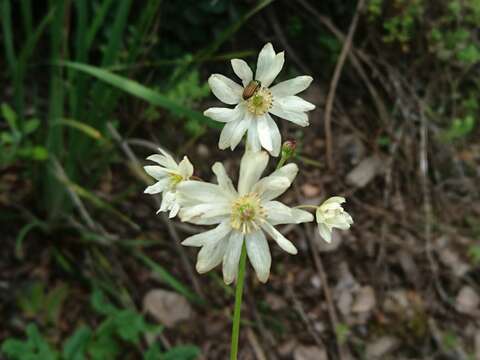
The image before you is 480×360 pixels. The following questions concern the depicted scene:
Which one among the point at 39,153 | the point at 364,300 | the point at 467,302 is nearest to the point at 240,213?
the point at 39,153

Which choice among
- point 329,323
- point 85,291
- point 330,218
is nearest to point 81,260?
point 85,291

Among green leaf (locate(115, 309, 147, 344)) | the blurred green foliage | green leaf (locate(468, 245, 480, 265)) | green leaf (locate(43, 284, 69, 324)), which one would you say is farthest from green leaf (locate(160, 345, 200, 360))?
green leaf (locate(468, 245, 480, 265))

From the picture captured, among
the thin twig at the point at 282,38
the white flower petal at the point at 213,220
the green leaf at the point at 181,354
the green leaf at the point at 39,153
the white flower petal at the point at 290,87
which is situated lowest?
the green leaf at the point at 181,354

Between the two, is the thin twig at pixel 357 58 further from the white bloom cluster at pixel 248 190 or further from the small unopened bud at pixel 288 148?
the small unopened bud at pixel 288 148

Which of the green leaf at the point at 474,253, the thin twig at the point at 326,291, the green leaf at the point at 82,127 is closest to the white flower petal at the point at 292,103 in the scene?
the green leaf at the point at 82,127

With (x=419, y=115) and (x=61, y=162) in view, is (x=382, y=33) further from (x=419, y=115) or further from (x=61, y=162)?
(x=61, y=162)

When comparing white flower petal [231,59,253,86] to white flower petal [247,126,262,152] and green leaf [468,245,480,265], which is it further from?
green leaf [468,245,480,265]
